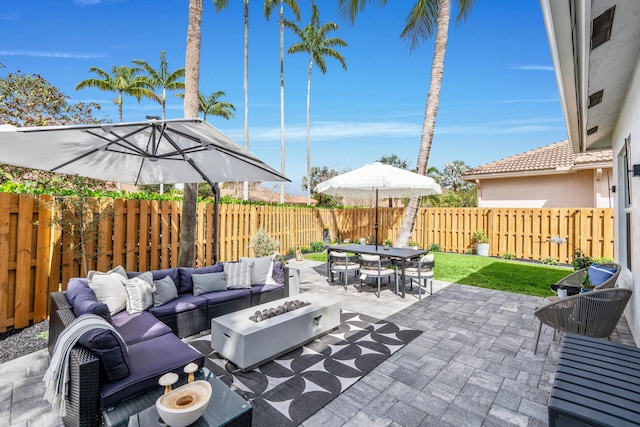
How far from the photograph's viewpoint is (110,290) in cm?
344

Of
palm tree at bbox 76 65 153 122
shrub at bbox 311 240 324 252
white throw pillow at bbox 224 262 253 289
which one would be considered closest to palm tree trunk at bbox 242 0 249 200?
shrub at bbox 311 240 324 252

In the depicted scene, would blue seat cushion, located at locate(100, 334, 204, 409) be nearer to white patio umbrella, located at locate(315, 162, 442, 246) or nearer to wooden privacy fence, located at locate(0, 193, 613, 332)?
wooden privacy fence, located at locate(0, 193, 613, 332)

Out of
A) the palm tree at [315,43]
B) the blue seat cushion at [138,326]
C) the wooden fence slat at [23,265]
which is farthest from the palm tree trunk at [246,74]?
the blue seat cushion at [138,326]

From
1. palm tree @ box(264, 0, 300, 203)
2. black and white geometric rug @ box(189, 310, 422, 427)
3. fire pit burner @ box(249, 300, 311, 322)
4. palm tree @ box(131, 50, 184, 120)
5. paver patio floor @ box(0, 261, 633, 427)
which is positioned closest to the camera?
paver patio floor @ box(0, 261, 633, 427)

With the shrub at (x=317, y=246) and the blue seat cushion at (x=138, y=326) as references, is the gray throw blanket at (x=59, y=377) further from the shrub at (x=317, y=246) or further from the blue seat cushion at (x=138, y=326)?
the shrub at (x=317, y=246)

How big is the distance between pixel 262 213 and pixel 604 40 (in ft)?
26.6

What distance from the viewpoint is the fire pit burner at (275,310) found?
3.49m

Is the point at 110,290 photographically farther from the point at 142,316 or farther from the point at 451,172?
the point at 451,172

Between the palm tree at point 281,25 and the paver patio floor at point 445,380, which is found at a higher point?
the palm tree at point 281,25

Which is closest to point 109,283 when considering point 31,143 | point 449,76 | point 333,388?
point 31,143

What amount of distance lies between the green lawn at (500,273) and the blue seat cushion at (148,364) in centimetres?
639

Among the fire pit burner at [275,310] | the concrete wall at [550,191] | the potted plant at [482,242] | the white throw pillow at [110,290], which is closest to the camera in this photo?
the white throw pillow at [110,290]

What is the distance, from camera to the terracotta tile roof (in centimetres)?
1003

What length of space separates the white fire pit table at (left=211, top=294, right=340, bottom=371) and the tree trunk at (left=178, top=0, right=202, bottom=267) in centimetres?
256
